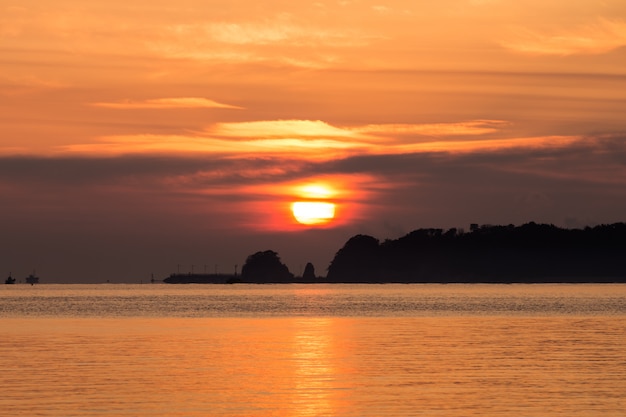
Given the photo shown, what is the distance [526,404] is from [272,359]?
23998mm

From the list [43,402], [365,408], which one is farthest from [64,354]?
[365,408]

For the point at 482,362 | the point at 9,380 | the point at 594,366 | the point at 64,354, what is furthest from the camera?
the point at 64,354

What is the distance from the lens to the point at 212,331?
331 feet

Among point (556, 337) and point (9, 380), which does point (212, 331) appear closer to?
point (556, 337)

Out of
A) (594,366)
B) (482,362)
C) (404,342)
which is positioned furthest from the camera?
(404,342)

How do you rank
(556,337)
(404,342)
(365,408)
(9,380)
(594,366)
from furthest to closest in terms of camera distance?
1. (556,337)
2. (404,342)
3. (594,366)
4. (9,380)
5. (365,408)

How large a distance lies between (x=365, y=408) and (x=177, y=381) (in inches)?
510

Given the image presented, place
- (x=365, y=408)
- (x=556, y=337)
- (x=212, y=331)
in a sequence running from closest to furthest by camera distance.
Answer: (x=365, y=408) → (x=556, y=337) → (x=212, y=331)

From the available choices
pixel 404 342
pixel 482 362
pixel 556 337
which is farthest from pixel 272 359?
pixel 556 337

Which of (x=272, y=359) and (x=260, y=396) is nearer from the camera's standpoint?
(x=260, y=396)

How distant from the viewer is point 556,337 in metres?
86.4

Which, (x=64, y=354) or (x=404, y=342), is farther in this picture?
(x=404, y=342)

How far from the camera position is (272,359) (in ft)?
216

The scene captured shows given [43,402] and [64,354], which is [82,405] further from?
[64,354]
